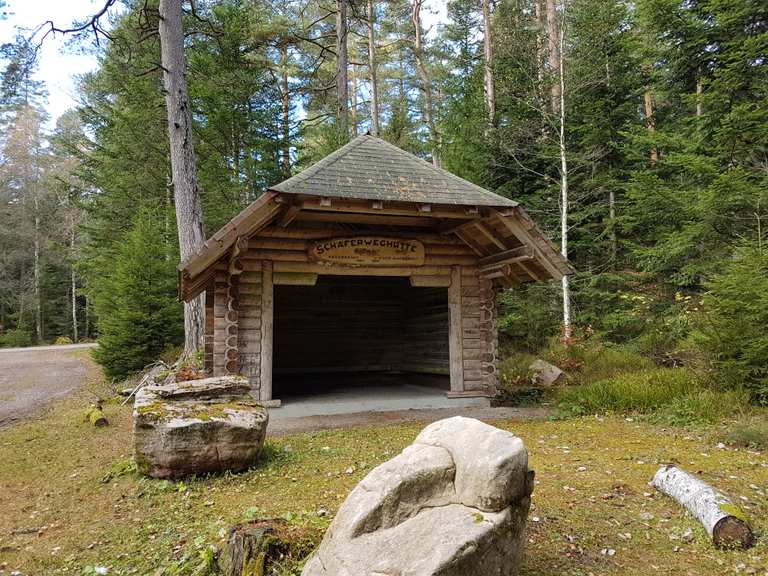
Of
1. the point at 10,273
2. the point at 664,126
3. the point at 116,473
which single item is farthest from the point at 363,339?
the point at 10,273

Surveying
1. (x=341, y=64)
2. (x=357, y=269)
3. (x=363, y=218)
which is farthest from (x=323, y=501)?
(x=341, y=64)

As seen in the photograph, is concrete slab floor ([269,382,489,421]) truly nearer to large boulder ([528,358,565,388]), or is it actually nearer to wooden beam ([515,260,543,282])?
large boulder ([528,358,565,388])

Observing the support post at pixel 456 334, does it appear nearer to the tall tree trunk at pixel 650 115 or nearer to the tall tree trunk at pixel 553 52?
the tall tree trunk at pixel 553 52

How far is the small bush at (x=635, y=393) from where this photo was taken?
7426 millimetres

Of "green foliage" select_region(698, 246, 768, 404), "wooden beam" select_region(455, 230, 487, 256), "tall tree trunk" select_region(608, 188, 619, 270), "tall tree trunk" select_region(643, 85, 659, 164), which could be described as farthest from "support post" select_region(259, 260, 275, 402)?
"tall tree trunk" select_region(643, 85, 659, 164)

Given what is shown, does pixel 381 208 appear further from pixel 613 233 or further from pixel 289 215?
pixel 613 233

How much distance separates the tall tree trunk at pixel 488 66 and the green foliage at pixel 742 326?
923 cm

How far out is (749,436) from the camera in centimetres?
536

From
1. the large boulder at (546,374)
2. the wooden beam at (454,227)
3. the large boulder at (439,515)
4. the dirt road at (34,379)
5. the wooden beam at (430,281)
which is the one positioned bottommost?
the dirt road at (34,379)

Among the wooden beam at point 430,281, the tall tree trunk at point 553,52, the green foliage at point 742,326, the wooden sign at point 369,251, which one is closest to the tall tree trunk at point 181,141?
the wooden sign at point 369,251

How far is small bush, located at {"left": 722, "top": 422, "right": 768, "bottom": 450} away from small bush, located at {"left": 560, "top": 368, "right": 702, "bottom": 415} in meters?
1.63

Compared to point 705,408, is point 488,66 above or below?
above

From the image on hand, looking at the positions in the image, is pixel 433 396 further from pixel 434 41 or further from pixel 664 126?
pixel 434 41

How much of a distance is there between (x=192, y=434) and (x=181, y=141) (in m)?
7.92
